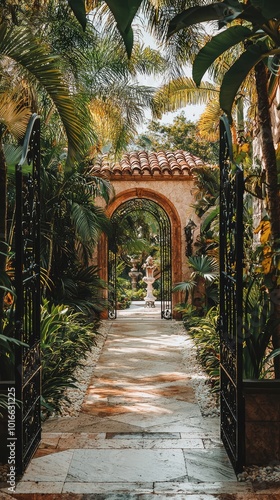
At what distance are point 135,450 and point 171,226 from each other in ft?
32.0

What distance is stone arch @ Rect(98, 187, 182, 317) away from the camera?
533 inches

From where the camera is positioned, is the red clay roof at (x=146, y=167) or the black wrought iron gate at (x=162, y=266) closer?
the red clay roof at (x=146, y=167)

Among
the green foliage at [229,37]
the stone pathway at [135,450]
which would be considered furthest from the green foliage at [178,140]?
the green foliage at [229,37]

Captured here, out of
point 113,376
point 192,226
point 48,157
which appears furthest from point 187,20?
point 192,226

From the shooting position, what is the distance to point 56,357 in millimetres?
6547

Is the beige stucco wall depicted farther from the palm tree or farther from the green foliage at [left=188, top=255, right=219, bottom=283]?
the green foliage at [left=188, top=255, right=219, bottom=283]

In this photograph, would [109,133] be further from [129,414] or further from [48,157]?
[129,414]

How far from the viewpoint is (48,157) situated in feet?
31.6

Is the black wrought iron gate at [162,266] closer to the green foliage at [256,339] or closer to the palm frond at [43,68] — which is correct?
the palm frond at [43,68]

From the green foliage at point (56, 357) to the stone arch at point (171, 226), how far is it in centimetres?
500

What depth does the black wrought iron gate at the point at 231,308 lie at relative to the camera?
12.2 ft

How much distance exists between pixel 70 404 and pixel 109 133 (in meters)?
7.60

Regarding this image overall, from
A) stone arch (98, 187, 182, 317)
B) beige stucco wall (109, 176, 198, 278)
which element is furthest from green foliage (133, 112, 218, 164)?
stone arch (98, 187, 182, 317)

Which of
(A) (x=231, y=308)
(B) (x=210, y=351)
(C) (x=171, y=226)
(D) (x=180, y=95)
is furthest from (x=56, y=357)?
(C) (x=171, y=226)
